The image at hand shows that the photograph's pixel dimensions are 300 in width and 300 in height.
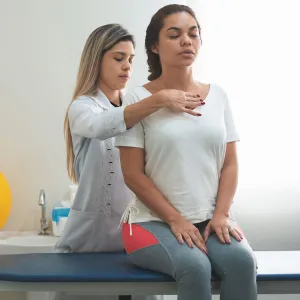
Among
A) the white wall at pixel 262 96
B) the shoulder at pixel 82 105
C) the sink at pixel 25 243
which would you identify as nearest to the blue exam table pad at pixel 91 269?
the shoulder at pixel 82 105

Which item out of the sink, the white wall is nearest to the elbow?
the sink

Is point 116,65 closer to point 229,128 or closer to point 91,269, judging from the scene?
point 229,128

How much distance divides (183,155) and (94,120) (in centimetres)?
29

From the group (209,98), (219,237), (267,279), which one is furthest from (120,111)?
(267,279)

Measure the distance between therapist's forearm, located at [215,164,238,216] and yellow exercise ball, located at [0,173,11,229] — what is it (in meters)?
1.46

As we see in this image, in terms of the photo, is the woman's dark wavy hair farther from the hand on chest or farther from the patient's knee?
the patient's knee

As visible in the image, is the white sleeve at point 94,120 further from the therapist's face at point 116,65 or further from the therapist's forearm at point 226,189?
the therapist's forearm at point 226,189

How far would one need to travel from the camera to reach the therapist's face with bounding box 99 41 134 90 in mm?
1920

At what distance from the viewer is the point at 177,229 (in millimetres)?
1608

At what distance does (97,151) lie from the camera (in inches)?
72.9

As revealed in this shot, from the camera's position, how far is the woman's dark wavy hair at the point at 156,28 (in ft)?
5.77

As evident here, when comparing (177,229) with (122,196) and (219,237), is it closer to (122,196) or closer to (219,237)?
(219,237)

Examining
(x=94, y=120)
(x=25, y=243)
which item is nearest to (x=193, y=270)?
(x=94, y=120)

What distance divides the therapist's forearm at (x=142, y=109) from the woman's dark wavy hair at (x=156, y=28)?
23 cm
